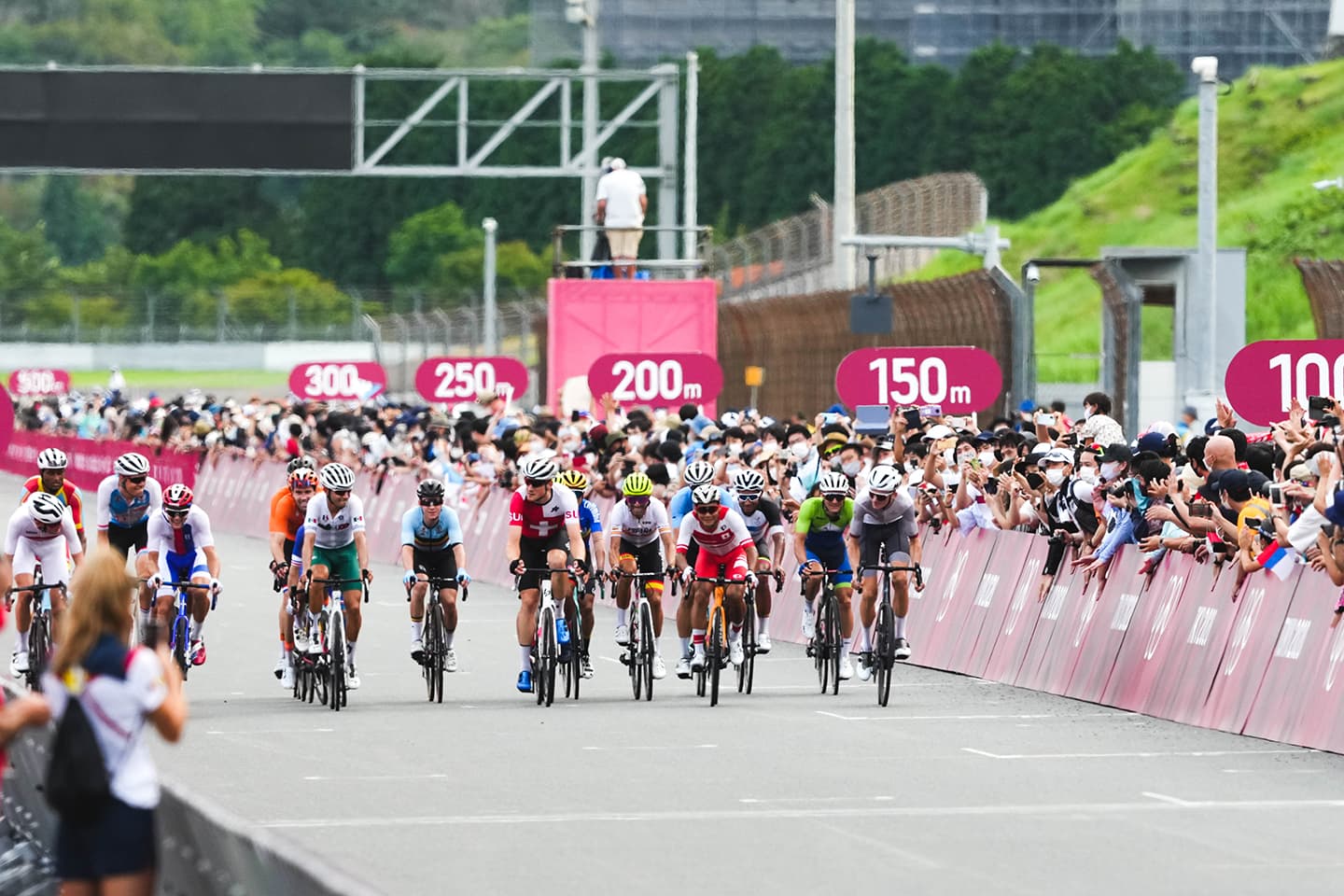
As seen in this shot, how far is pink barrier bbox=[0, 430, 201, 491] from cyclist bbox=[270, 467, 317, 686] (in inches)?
692

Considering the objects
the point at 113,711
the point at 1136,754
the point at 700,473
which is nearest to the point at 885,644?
the point at 700,473

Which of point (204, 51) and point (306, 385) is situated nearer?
point (306, 385)

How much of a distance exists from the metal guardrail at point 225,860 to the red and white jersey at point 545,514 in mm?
7745

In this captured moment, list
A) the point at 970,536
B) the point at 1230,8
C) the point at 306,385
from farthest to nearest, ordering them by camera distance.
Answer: the point at 1230,8, the point at 306,385, the point at 970,536

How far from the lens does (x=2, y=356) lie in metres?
92.1

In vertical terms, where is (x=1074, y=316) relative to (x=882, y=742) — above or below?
above

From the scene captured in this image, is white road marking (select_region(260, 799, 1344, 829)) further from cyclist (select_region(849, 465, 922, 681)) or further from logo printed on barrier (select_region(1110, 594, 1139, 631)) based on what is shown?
cyclist (select_region(849, 465, 922, 681))

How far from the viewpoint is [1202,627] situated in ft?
55.4

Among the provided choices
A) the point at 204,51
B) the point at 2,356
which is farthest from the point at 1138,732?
the point at 204,51

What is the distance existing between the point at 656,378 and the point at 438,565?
12.8 metres

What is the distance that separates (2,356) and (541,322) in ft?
150

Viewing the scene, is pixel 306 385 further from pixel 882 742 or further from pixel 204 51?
pixel 204 51

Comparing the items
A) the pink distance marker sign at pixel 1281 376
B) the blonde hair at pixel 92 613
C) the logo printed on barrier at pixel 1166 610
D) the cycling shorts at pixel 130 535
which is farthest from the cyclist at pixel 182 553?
the blonde hair at pixel 92 613

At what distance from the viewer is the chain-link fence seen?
4603cm
